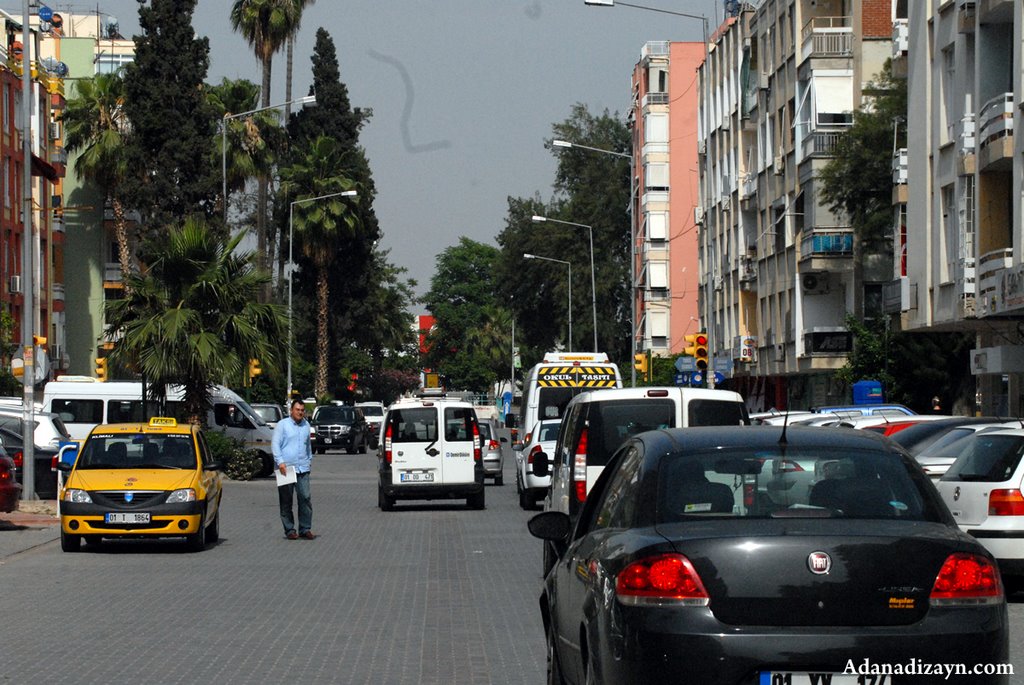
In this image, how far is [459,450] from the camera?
29.3 metres

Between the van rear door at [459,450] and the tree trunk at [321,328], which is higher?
the tree trunk at [321,328]

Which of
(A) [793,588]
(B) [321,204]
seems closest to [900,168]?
(A) [793,588]

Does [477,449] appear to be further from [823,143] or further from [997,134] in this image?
[823,143]

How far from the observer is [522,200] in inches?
3885

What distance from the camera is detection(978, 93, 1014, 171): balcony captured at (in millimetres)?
31828

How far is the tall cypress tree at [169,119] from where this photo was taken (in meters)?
58.0

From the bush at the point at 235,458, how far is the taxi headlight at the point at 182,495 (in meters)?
20.0

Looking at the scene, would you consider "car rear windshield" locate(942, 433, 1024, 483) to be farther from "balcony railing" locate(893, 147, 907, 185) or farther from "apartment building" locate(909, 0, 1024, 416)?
"balcony railing" locate(893, 147, 907, 185)

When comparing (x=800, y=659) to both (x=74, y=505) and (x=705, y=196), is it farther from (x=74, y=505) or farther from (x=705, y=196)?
(x=705, y=196)

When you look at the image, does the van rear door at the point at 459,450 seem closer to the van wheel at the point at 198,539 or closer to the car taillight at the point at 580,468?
the van wheel at the point at 198,539

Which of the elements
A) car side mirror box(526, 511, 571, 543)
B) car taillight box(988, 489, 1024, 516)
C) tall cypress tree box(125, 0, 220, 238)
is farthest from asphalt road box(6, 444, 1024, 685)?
tall cypress tree box(125, 0, 220, 238)

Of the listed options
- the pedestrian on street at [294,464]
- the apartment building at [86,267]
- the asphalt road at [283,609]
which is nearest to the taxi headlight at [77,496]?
the asphalt road at [283,609]

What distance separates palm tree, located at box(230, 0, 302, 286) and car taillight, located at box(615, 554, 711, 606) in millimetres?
64058

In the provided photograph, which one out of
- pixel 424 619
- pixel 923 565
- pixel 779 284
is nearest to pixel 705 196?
pixel 779 284
